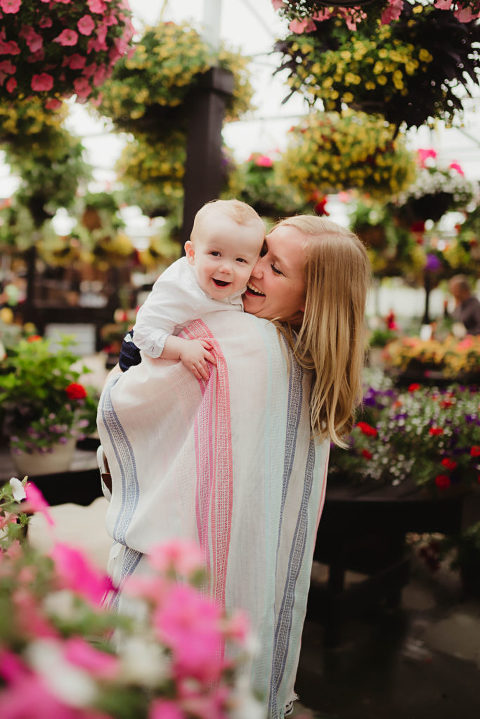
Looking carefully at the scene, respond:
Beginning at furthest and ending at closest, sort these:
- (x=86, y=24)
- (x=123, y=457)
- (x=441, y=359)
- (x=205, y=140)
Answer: (x=441, y=359) → (x=205, y=140) → (x=86, y=24) → (x=123, y=457)

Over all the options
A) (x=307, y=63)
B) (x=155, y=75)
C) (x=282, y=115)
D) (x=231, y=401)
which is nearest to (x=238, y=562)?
(x=231, y=401)

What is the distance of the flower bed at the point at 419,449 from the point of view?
2.69m

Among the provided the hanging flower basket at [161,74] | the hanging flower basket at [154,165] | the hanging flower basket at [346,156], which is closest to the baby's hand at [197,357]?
the hanging flower basket at [161,74]

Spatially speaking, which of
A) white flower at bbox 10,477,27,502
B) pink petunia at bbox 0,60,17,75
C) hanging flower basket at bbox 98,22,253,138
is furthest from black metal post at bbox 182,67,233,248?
white flower at bbox 10,477,27,502

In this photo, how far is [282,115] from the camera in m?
6.56

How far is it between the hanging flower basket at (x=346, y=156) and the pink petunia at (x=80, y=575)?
3.31 metres

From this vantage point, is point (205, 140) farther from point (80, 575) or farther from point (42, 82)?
point (80, 575)

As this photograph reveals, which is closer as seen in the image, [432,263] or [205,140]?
[205,140]

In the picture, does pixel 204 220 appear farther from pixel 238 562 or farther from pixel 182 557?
pixel 182 557

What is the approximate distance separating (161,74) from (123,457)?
2112 mm

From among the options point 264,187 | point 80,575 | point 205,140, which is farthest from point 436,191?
point 80,575

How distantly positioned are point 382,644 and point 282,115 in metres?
5.21

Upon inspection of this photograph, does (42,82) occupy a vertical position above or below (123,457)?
above

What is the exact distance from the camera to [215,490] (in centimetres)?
123
